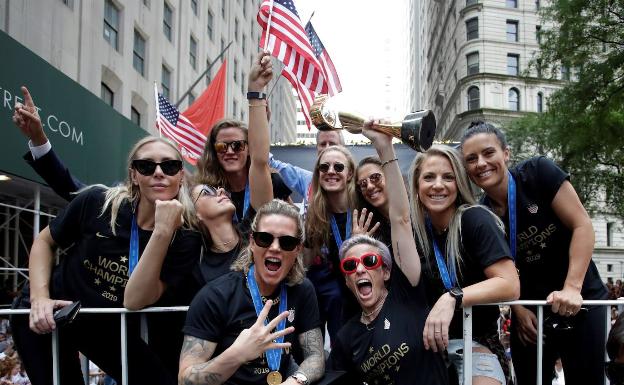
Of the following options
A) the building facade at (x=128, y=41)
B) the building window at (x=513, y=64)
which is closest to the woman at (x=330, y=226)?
the building facade at (x=128, y=41)

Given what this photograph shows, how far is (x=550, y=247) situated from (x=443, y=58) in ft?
189

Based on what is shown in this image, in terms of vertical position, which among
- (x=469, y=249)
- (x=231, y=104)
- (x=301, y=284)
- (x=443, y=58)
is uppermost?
(x=443, y=58)

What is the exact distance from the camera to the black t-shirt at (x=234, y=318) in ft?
9.72

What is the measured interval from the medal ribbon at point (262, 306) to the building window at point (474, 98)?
44.8 m

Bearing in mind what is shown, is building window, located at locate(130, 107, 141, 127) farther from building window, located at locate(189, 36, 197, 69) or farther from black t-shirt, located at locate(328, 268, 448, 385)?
black t-shirt, located at locate(328, 268, 448, 385)

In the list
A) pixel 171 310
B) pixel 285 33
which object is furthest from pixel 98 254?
pixel 285 33

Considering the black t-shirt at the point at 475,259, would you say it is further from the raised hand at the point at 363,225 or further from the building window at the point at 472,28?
the building window at the point at 472,28

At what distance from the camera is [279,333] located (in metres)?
2.82

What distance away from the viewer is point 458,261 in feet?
11.0

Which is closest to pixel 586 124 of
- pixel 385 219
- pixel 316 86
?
pixel 316 86

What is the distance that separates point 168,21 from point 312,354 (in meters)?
22.0

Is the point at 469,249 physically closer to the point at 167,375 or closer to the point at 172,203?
the point at 172,203

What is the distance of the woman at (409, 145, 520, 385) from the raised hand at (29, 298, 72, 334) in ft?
7.23

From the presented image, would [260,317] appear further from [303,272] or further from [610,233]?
[610,233]
